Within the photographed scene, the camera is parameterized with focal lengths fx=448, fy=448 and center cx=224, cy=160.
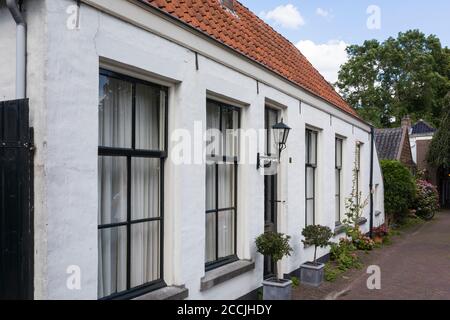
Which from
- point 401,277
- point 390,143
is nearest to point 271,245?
point 401,277

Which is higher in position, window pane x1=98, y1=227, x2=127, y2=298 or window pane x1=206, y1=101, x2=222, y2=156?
window pane x1=206, y1=101, x2=222, y2=156

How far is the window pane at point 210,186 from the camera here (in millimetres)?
5566

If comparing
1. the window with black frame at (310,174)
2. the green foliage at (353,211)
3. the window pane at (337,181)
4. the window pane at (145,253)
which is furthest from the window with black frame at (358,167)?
the window pane at (145,253)

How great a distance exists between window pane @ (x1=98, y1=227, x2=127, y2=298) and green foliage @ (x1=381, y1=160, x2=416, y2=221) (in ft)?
43.7

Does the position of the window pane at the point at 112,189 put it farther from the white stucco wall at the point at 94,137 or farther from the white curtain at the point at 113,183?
the white stucco wall at the point at 94,137

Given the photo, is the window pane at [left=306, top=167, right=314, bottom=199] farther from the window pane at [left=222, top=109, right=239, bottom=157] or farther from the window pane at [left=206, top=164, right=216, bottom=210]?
the window pane at [left=206, top=164, right=216, bottom=210]

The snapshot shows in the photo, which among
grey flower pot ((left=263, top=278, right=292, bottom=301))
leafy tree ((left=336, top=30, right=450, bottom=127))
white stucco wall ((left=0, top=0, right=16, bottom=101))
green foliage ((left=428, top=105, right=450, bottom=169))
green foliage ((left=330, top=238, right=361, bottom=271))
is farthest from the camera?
leafy tree ((left=336, top=30, right=450, bottom=127))

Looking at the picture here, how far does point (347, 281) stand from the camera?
808cm

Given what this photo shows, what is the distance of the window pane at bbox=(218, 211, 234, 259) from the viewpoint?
5.88 meters

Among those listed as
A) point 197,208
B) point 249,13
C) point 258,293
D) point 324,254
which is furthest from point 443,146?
point 197,208

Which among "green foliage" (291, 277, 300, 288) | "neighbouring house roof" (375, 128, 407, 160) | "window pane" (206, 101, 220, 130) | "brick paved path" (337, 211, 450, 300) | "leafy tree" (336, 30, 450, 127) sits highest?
"leafy tree" (336, 30, 450, 127)

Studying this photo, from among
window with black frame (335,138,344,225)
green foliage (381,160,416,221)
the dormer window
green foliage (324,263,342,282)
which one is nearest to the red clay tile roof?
the dormer window

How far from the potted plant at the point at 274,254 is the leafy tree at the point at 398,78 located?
31.8 metres

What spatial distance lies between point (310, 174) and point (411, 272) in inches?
107
